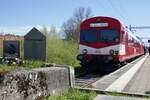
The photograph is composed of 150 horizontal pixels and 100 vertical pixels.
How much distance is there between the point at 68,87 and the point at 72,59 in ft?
67.1

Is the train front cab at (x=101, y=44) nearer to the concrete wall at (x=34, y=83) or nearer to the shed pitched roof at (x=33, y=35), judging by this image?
the shed pitched roof at (x=33, y=35)

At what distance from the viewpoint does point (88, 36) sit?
62.2ft

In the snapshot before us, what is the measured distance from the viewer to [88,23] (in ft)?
62.0

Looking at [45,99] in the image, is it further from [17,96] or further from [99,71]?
[99,71]

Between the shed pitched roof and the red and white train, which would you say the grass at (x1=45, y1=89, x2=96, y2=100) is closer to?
the red and white train

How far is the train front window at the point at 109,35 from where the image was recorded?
59.8 ft

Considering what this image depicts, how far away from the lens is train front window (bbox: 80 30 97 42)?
1877 centimetres

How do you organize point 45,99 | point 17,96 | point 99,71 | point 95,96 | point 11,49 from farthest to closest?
point 99,71 < point 11,49 < point 95,96 < point 45,99 < point 17,96

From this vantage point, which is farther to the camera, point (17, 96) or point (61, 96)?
point (61, 96)

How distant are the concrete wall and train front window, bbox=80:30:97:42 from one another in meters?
9.60

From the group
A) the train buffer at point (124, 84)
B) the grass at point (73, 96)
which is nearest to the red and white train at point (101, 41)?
the train buffer at point (124, 84)

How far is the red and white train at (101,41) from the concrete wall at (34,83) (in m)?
9.01

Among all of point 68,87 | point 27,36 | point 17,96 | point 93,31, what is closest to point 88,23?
point 93,31

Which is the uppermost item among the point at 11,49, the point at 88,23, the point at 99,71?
the point at 88,23
